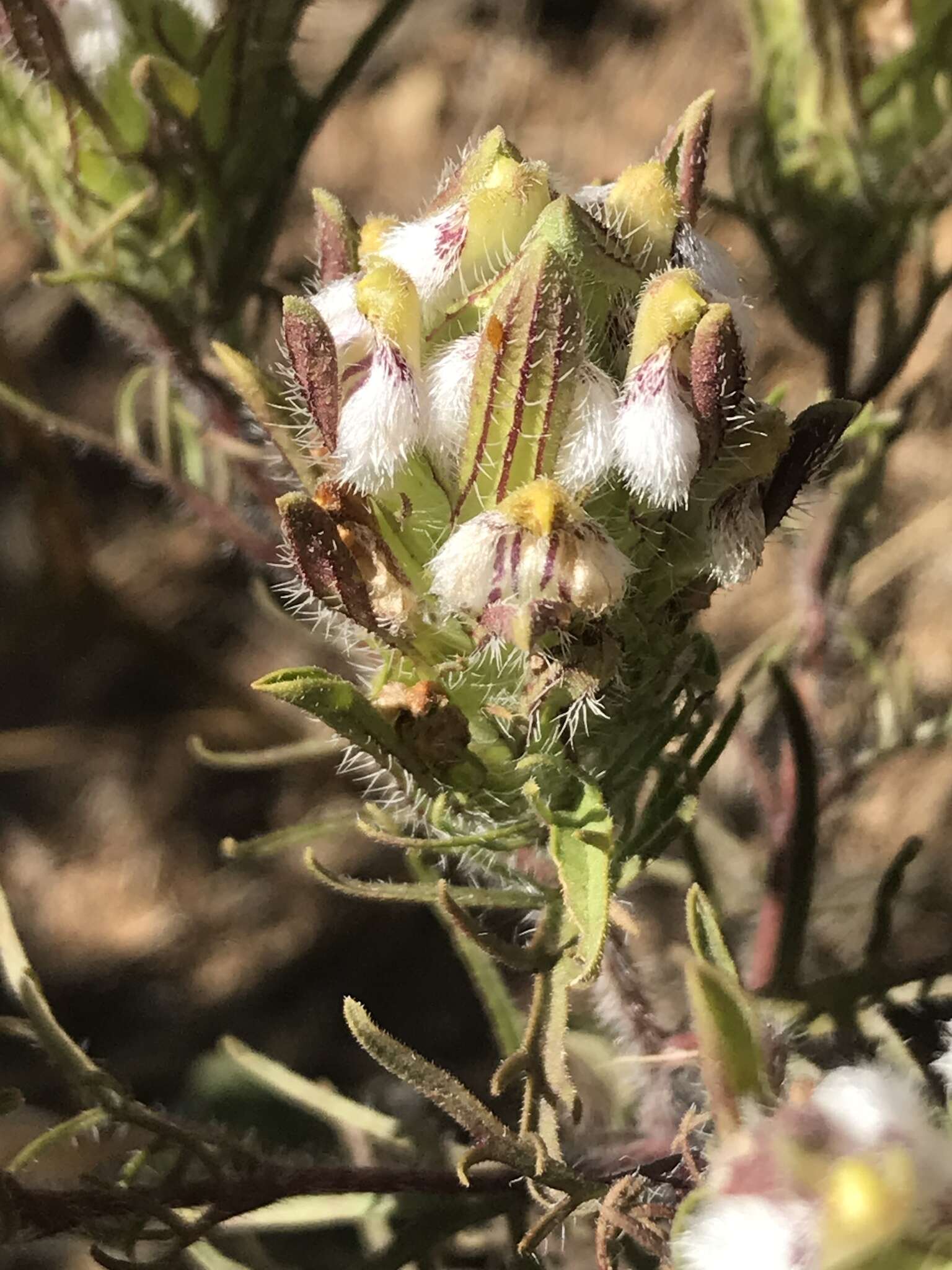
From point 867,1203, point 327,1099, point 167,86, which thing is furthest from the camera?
point 327,1099

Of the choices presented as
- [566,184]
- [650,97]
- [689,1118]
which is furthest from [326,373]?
[650,97]

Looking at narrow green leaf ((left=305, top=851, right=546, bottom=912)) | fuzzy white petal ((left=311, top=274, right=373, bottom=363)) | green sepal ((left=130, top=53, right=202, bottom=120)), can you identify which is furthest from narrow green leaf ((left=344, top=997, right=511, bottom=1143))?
green sepal ((left=130, top=53, right=202, bottom=120))

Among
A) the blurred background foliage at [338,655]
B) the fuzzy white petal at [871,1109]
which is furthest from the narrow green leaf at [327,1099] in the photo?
the fuzzy white petal at [871,1109]

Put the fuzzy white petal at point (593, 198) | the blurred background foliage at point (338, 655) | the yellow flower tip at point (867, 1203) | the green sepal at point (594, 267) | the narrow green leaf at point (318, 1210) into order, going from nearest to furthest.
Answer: the yellow flower tip at point (867, 1203), the green sepal at point (594, 267), the fuzzy white petal at point (593, 198), the narrow green leaf at point (318, 1210), the blurred background foliage at point (338, 655)

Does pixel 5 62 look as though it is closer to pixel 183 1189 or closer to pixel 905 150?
pixel 905 150

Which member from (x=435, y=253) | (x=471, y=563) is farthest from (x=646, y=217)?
(x=471, y=563)

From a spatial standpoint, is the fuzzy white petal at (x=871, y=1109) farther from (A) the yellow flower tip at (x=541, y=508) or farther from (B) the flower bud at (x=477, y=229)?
(B) the flower bud at (x=477, y=229)

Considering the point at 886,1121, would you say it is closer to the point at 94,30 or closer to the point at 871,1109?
the point at 871,1109
